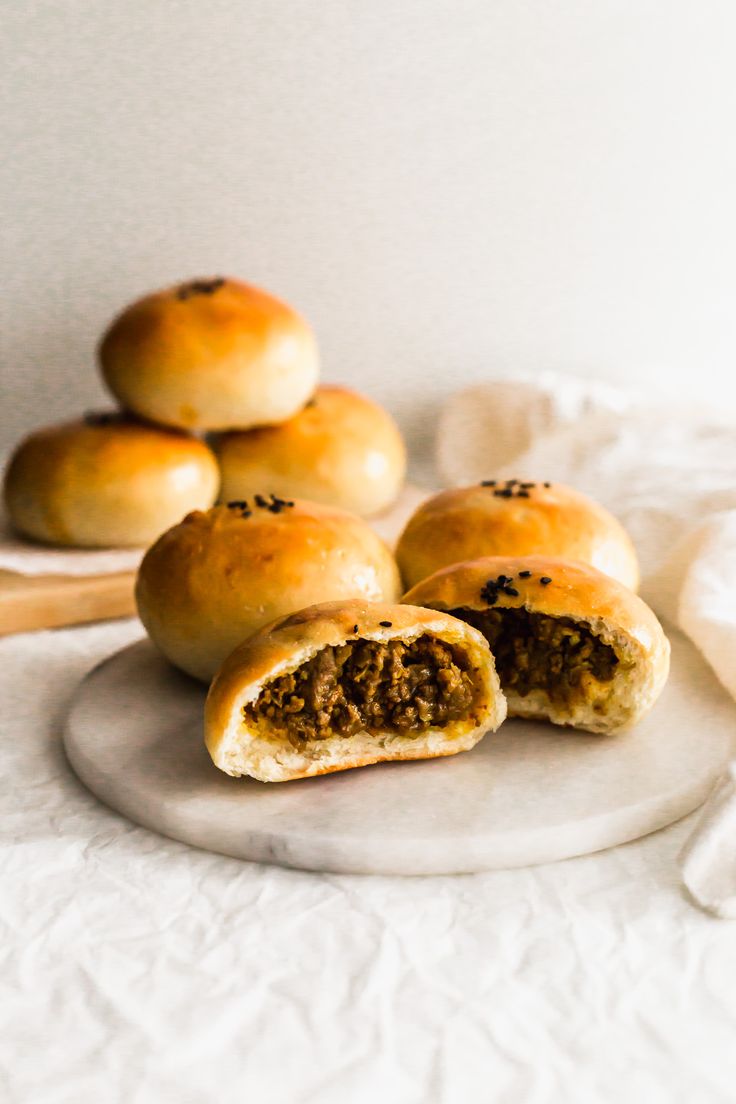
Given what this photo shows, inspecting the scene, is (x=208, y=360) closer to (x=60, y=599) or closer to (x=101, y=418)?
(x=101, y=418)

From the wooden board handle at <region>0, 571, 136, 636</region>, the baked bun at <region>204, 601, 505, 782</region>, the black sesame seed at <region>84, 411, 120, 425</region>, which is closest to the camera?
the baked bun at <region>204, 601, 505, 782</region>

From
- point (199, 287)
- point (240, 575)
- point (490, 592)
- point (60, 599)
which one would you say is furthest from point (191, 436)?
point (490, 592)

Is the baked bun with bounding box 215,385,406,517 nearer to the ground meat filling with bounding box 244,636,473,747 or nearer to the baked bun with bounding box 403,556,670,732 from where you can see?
the baked bun with bounding box 403,556,670,732

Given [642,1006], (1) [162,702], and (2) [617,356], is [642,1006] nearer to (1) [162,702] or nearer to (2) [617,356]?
(1) [162,702]

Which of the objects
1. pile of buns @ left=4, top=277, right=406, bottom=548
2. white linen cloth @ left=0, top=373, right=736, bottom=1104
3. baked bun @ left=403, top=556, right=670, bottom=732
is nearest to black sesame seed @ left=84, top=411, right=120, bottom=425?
pile of buns @ left=4, top=277, right=406, bottom=548

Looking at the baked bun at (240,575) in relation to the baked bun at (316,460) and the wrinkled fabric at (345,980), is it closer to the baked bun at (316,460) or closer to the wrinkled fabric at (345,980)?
the wrinkled fabric at (345,980)

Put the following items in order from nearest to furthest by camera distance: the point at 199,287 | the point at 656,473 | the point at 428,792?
the point at 428,792, the point at 656,473, the point at 199,287

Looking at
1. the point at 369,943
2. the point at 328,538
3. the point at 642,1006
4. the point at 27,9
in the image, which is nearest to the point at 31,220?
the point at 27,9
